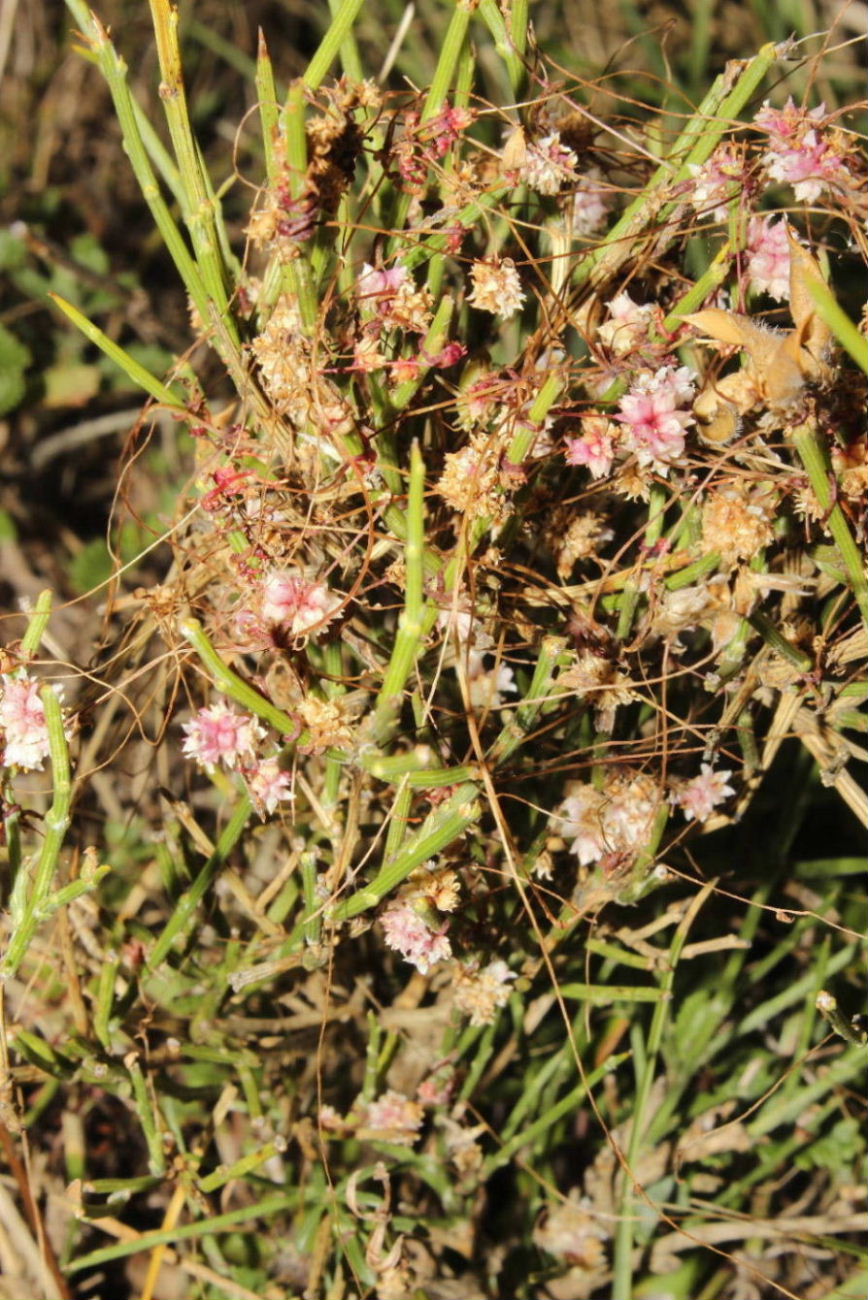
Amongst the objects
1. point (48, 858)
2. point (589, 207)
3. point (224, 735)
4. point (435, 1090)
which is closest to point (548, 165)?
point (589, 207)

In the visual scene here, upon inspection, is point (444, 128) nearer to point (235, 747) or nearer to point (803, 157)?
point (803, 157)

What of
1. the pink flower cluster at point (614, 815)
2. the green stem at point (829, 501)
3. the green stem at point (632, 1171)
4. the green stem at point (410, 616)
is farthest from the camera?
the green stem at point (632, 1171)

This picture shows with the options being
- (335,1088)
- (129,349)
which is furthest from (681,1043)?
(129,349)

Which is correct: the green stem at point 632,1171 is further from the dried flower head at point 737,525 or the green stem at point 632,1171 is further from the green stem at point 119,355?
the green stem at point 119,355

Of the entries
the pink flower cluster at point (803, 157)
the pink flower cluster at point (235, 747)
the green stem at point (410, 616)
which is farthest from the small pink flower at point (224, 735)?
the pink flower cluster at point (803, 157)

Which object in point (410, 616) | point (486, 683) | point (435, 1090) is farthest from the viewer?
point (435, 1090)

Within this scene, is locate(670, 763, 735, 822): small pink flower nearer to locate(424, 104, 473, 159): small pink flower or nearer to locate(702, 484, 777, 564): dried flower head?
locate(702, 484, 777, 564): dried flower head

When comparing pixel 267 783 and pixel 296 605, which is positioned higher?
pixel 296 605
